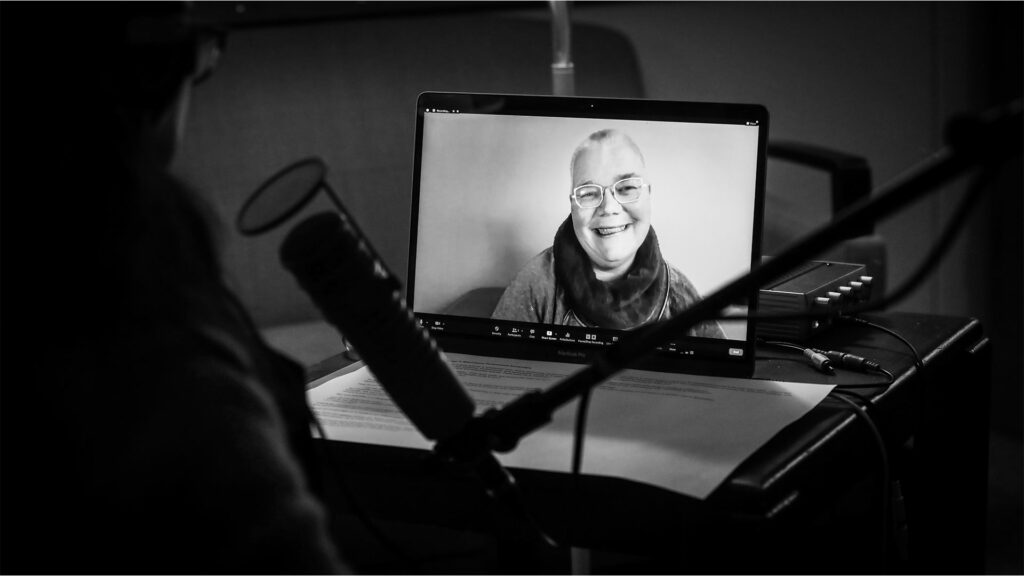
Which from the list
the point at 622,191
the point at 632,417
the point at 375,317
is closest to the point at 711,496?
the point at 632,417

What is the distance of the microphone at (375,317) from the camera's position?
66 cm

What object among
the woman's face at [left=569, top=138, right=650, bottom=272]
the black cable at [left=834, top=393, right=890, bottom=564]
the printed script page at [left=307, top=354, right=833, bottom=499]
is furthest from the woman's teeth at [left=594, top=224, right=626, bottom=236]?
the black cable at [left=834, top=393, right=890, bottom=564]

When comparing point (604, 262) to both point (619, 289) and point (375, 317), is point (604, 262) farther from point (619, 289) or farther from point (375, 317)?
point (375, 317)

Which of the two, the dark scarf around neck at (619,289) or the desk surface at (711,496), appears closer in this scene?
the desk surface at (711,496)

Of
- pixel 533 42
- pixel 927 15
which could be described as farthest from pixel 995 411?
pixel 533 42

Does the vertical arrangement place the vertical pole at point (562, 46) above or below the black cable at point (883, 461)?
above

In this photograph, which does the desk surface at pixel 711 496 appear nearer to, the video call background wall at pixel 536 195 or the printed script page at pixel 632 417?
the printed script page at pixel 632 417

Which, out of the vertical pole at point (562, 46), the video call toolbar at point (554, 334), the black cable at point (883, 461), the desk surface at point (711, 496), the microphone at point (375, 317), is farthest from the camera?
the vertical pole at point (562, 46)

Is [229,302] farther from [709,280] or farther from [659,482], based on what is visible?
[709,280]

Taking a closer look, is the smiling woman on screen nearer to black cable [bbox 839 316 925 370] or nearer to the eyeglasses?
the eyeglasses

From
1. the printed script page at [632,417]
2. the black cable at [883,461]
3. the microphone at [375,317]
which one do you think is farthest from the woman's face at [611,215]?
the microphone at [375,317]

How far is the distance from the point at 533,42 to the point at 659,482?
128 centimetres

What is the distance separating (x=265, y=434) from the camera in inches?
18.9

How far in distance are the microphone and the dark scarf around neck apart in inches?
14.5
